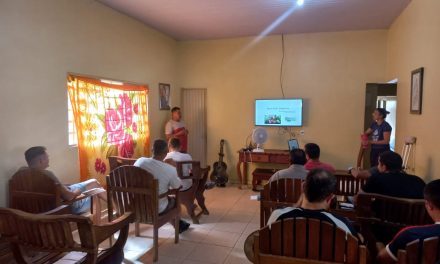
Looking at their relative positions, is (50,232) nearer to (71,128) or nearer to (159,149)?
(159,149)

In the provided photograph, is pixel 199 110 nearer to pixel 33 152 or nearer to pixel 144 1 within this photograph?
pixel 144 1

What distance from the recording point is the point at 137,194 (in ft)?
9.55

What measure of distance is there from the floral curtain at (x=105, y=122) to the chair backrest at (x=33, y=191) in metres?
0.89

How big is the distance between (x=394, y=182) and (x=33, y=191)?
2933mm

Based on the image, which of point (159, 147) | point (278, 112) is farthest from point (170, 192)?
point (278, 112)

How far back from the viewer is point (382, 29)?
5.17 m

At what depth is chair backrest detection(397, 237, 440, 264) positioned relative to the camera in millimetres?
1340

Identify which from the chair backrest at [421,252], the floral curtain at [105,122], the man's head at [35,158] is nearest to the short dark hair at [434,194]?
the chair backrest at [421,252]

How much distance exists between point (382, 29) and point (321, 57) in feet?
3.40

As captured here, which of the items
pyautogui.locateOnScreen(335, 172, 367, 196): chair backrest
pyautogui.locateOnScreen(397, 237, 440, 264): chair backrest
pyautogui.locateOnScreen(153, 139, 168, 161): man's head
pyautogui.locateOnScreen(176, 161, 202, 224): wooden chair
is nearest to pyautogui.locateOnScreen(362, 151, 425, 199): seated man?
pyautogui.locateOnScreen(335, 172, 367, 196): chair backrest

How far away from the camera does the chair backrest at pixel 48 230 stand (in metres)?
1.72

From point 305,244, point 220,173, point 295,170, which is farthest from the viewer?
point 220,173

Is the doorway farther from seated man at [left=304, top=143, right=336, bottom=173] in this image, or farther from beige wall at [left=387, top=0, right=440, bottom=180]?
seated man at [left=304, top=143, right=336, bottom=173]

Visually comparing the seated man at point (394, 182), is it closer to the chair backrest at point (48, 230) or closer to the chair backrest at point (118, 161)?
the chair backrest at point (48, 230)
